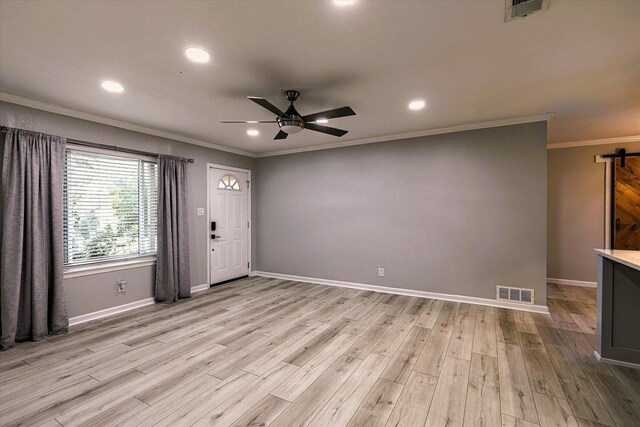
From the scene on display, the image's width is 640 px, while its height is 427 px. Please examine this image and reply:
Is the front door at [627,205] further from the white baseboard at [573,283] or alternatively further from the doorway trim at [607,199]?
the white baseboard at [573,283]

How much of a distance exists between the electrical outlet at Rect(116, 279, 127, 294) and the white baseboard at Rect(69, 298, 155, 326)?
0.68 ft

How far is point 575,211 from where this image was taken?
16.8 feet

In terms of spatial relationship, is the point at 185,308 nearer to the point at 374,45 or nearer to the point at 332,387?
the point at 332,387

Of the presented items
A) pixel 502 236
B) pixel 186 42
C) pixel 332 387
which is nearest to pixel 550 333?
pixel 502 236

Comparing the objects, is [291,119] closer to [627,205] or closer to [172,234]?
[172,234]

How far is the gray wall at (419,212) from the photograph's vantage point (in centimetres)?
391

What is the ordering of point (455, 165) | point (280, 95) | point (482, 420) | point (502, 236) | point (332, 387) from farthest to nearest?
point (455, 165) < point (502, 236) < point (280, 95) < point (332, 387) < point (482, 420)

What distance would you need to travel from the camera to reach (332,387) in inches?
88.0

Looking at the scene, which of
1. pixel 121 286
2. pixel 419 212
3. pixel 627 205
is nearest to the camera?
pixel 121 286

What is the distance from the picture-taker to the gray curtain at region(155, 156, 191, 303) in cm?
433

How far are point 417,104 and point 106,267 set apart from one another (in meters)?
4.51

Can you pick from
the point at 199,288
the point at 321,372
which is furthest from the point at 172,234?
the point at 321,372

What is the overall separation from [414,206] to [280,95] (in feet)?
9.09

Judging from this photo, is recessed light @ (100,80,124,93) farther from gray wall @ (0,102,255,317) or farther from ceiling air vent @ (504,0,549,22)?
ceiling air vent @ (504,0,549,22)
